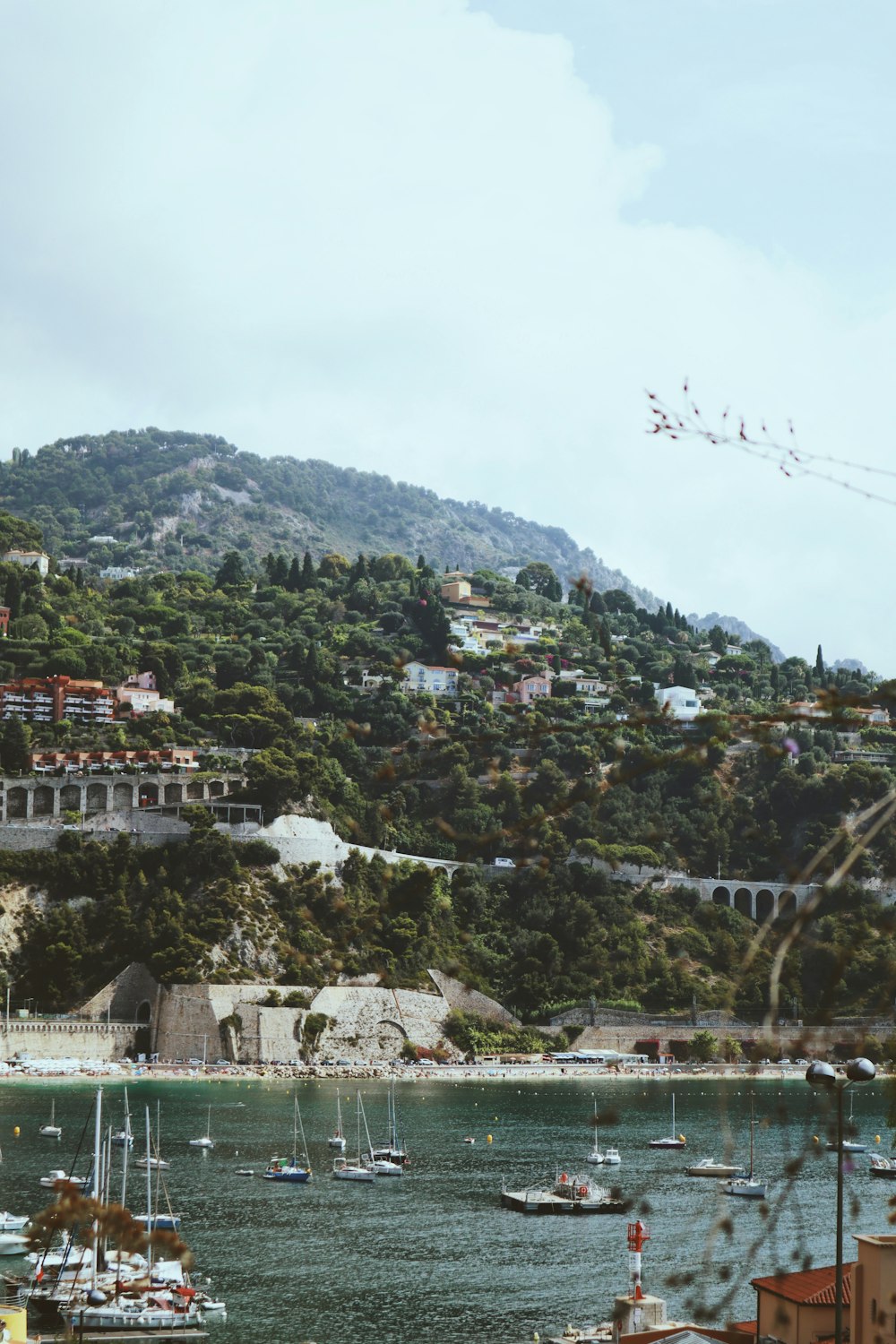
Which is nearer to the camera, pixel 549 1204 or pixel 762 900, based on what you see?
pixel 549 1204

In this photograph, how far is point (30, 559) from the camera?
121 m

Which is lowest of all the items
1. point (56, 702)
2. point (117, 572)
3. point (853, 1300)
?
point (853, 1300)

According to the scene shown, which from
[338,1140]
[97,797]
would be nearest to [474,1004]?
[97,797]

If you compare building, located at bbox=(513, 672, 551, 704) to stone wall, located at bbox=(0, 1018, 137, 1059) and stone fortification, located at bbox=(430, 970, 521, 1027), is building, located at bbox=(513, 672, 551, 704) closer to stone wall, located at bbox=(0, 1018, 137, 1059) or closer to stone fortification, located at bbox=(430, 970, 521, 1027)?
stone fortification, located at bbox=(430, 970, 521, 1027)

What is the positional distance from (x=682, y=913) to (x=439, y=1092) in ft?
65.7

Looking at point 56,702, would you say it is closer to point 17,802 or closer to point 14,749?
point 14,749

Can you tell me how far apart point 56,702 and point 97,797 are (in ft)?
40.7

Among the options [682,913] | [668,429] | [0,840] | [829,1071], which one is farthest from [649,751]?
[682,913]

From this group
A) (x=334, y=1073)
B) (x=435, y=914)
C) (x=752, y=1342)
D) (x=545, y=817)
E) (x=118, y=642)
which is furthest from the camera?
(x=118, y=642)

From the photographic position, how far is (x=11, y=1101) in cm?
5791

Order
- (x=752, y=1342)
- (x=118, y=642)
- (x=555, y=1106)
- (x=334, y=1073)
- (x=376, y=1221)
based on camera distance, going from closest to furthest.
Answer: (x=752, y=1342) → (x=376, y=1221) → (x=555, y=1106) → (x=334, y=1073) → (x=118, y=642)

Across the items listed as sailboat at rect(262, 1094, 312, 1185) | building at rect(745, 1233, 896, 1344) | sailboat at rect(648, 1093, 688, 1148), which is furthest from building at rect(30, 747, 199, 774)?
building at rect(745, 1233, 896, 1344)

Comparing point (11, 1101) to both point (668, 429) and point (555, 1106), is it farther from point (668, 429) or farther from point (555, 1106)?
point (668, 429)

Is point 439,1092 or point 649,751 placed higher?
point 649,751
